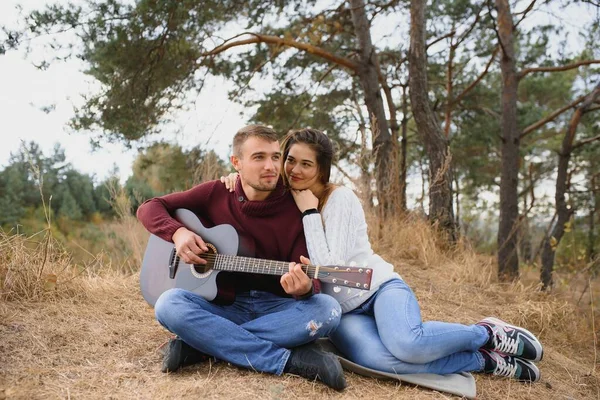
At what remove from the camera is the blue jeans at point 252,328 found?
2.56 meters

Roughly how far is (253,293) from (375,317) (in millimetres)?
667

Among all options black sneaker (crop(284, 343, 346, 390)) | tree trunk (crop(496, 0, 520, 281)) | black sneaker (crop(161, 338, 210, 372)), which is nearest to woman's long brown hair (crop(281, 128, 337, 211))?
black sneaker (crop(284, 343, 346, 390))

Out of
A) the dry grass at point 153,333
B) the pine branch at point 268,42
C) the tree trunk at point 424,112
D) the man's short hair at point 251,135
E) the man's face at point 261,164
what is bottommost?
the dry grass at point 153,333

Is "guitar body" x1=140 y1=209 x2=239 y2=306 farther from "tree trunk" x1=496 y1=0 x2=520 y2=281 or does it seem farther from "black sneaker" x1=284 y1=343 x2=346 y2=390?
"tree trunk" x1=496 y1=0 x2=520 y2=281

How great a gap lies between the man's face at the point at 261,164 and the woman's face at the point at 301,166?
0.33 ft

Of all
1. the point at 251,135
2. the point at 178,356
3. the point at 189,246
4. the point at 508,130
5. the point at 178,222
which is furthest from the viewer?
the point at 508,130

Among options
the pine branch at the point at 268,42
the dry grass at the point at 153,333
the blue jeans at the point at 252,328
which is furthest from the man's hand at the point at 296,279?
the pine branch at the point at 268,42

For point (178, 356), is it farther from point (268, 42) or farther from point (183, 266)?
point (268, 42)

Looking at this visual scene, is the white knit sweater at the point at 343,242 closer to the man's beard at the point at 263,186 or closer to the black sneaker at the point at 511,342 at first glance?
the man's beard at the point at 263,186

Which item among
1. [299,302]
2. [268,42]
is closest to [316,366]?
[299,302]

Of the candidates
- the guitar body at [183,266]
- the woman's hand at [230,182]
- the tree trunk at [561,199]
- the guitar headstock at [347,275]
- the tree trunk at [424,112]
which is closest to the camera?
the guitar headstock at [347,275]

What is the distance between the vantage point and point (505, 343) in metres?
2.94

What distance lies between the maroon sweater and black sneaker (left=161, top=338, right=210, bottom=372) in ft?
1.29

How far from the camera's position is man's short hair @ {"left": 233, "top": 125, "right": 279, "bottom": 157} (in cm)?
286
